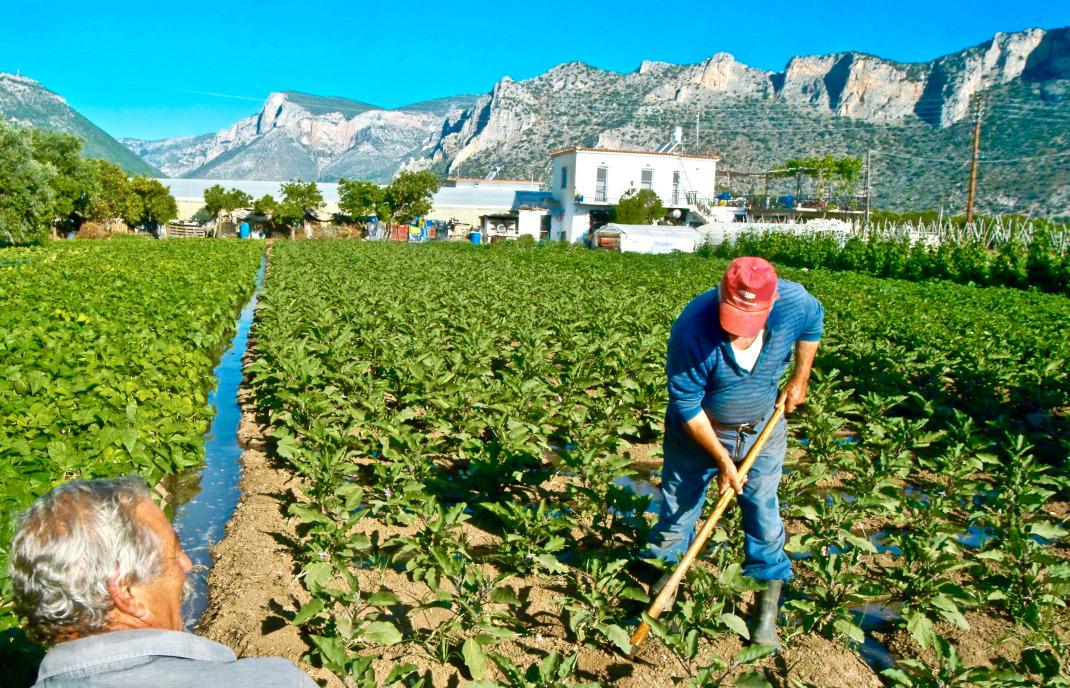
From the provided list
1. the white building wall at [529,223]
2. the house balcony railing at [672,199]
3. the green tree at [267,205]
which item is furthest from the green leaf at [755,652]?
the green tree at [267,205]

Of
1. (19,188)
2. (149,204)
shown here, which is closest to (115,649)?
(19,188)

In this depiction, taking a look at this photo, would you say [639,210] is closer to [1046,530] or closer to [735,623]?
[1046,530]

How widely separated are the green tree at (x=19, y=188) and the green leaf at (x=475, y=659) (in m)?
32.8

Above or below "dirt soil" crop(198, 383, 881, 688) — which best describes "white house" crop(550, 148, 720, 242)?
above

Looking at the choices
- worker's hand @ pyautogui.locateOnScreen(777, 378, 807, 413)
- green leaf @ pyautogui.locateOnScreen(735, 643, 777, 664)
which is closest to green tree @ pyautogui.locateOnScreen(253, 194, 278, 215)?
worker's hand @ pyautogui.locateOnScreen(777, 378, 807, 413)

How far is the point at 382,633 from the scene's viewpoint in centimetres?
337

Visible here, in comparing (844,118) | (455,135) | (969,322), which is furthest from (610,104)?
(969,322)

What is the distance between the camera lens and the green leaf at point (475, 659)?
3.25 m

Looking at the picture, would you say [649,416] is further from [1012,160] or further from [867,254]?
[1012,160]

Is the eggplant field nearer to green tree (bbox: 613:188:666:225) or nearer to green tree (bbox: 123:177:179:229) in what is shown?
green tree (bbox: 613:188:666:225)

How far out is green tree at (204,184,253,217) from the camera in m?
56.3

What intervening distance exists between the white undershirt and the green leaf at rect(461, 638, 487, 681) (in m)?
1.74

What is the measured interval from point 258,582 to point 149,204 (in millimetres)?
55669

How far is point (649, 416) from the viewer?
6844 millimetres
